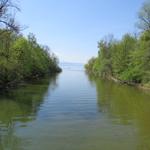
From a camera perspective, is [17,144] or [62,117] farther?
[62,117]

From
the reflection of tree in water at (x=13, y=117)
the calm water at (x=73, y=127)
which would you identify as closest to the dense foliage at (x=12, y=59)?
the reflection of tree in water at (x=13, y=117)

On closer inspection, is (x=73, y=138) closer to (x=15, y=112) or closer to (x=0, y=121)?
(x=0, y=121)

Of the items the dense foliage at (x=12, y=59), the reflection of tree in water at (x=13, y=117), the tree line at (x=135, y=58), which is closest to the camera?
the reflection of tree in water at (x=13, y=117)

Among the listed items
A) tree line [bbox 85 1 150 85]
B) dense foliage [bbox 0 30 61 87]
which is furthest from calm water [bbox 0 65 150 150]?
tree line [bbox 85 1 150 85]

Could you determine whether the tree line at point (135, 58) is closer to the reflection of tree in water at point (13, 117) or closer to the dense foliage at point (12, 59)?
the dense foliage at point (12, 59)

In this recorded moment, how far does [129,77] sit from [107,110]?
37353 mm

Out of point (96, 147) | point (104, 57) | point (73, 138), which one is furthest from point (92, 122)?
point (104, 57)

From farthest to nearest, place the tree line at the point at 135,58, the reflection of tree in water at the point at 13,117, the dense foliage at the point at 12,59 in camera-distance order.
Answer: the tree line at the point at 135,58 → the dense foliage at the point at 12,59 → the reflection of tree in water at the point at 13,117

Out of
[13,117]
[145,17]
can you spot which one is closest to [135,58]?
[145,17]

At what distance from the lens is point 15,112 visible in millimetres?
26984

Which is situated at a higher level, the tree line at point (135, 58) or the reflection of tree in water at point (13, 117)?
the tree line at point (135, 58)

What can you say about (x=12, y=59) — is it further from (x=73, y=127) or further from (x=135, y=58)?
(x=73, y=127)

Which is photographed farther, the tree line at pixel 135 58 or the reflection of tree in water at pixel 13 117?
the tree line at pixel 135 58

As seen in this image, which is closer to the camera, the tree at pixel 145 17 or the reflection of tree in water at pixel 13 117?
the reflection of tree in water at pixel 13 117
